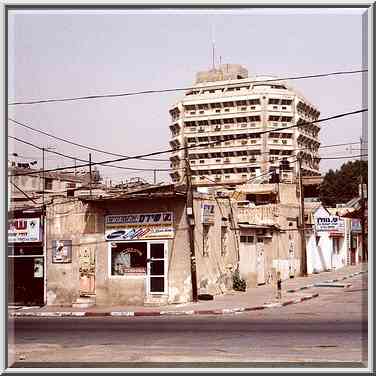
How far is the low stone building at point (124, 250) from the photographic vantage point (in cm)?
1889

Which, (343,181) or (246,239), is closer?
(343,181)

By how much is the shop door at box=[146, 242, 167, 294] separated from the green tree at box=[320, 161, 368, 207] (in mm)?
4766

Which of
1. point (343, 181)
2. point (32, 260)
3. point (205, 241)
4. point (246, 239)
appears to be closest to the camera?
point (32, 260)

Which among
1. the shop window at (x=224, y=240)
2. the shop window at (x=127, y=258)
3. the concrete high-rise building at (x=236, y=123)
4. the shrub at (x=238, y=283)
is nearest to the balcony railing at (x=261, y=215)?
the shop window at (x=224, y=240)

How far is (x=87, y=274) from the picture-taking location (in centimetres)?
1916

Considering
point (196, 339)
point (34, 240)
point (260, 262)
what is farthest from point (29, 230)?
point (196, 339)

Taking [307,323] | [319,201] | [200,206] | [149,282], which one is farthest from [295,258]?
[307,323]

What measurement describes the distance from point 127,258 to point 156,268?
0.81m

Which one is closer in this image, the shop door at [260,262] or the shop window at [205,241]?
the shop window at [205,241]

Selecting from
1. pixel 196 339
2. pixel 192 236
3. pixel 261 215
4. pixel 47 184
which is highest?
pixel 47 184

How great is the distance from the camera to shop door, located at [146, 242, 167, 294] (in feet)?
61.9

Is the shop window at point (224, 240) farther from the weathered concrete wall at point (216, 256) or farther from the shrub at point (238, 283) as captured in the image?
the shrub at point (238, 283)

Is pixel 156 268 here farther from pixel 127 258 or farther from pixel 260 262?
pixel 260 262

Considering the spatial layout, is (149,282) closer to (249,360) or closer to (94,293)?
(94,293)
